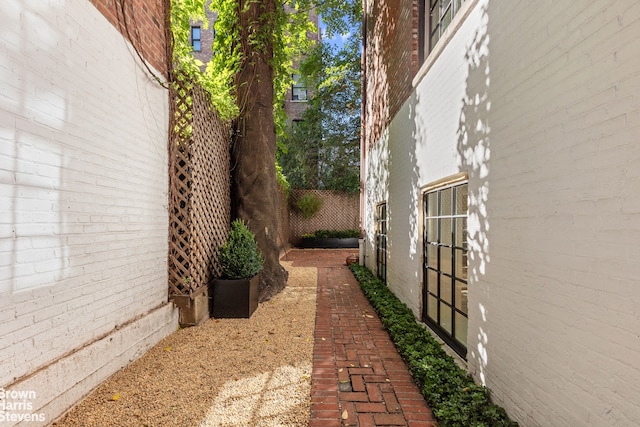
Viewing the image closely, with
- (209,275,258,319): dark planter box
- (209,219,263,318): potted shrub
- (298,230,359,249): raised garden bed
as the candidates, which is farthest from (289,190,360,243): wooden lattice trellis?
(209,275,258,319): dark planter box

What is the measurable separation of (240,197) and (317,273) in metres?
3.56

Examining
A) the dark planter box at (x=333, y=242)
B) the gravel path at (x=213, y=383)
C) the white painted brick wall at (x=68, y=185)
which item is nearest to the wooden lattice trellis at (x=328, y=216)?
the dark planter box at (x=333, y=242)

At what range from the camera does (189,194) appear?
161 inches

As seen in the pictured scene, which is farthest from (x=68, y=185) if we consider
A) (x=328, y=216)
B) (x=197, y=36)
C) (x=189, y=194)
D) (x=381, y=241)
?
(x=197, y=36)

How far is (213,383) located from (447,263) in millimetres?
2475

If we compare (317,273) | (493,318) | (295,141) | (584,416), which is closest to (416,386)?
(493,318)

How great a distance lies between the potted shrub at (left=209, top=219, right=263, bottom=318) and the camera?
4598 millimetres

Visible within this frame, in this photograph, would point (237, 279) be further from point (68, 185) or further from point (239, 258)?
point (68, 185)

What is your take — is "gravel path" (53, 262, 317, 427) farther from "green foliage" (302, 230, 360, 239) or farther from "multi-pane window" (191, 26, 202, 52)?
"multi-pane window" (191, 26, 202, 52)

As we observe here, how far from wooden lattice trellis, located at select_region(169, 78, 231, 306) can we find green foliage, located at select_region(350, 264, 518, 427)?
2473mm

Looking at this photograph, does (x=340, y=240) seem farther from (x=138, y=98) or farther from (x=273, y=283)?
(x=138, y=98)

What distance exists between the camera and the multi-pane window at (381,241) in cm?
669

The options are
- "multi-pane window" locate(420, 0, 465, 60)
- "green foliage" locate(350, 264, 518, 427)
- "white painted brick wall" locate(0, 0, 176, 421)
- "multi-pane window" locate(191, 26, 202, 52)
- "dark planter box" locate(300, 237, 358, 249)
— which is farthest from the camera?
"multi-pane window" locate(191, 26, 202, 52)

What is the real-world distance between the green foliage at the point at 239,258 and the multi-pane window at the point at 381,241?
2771mm
